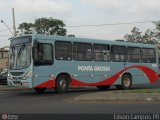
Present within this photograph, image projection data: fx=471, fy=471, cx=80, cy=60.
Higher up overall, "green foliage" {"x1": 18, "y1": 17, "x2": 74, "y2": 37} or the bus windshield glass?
"green foliage" {"x1": 18, "y1": 17, "x2": 74, "y2": 37}

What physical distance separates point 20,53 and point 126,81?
26.6ft

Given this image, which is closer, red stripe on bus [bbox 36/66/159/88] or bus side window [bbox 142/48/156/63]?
red stripe on bus [bbox 36/66/159/88]

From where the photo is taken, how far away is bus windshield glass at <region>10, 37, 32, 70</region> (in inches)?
975

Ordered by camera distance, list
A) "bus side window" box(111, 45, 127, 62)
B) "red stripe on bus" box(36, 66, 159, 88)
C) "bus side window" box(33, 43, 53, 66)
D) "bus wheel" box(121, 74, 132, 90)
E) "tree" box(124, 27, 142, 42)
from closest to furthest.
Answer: "bus side window" box(33, 43, 53, 66), "red stripe on bus" box(36, 66, 159, 88), "bus side window" box(111, 45, 127, 62), "bus wheel" box(121, 74, 132, 90), "tree" box(124, 27, 142, 42)

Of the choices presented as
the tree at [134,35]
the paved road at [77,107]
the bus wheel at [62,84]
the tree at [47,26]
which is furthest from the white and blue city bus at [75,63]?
the tree at [134,35]

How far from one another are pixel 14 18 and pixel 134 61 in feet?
64.7

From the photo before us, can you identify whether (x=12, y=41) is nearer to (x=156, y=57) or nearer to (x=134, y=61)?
(x=134, y=61)

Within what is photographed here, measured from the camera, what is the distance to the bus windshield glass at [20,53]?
24.8 meters

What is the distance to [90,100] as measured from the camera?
20375 millimetres

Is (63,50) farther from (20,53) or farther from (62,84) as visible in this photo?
(20,53)

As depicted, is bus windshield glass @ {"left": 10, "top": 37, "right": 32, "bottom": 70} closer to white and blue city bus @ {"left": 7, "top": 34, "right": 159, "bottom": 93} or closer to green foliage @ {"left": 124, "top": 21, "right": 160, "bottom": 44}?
white and blue city bus @ {"left": 7, "top": 34, "right": 159, "bottom": 93}

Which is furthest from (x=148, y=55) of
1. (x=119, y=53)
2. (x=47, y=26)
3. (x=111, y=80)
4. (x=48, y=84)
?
(x=47, y=26)

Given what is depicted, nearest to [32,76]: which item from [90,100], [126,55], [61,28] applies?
[90,100]

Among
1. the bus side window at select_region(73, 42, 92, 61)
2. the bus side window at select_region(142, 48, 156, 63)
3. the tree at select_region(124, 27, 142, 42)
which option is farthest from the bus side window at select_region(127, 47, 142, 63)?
the tree at select_region(124, 27, 142, 42)
